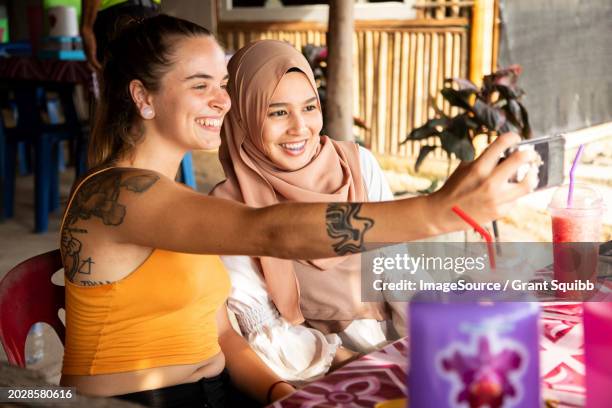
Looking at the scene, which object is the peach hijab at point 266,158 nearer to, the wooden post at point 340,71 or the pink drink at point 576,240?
the pink drink at point 576,240

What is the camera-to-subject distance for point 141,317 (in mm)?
1425

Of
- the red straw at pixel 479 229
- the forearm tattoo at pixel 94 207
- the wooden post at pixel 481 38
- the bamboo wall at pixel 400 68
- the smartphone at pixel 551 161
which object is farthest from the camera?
the bamboo wall at pixel 400 68

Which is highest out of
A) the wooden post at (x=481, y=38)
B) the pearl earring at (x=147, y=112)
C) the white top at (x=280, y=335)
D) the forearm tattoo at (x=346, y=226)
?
the wooden post at (x=481, y=38)

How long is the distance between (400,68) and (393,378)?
5.45 metres

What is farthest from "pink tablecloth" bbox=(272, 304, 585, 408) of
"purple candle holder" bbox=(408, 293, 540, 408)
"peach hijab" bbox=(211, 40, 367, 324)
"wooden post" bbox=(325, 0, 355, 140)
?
"wooden post" bbox=(325, 0, 355, 140)

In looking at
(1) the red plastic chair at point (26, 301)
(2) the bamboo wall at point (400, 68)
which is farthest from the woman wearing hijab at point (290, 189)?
(2) the bamboo wall at point (400, 68)

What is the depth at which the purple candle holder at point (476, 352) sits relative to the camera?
723 millimetres

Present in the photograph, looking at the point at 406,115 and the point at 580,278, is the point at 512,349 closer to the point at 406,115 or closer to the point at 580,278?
the point at 580,278

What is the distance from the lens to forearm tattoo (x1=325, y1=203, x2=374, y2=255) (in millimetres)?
1123

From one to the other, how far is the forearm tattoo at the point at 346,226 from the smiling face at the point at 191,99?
0.48m

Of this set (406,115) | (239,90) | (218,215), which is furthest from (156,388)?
(406,115)

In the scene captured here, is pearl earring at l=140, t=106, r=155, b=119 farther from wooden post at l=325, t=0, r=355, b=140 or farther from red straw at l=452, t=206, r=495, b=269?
wooden post at l=325, t=0, r=355, b=140

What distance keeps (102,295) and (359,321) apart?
75 cm

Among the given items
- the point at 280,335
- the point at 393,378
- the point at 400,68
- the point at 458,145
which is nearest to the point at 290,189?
the point at 280,335
